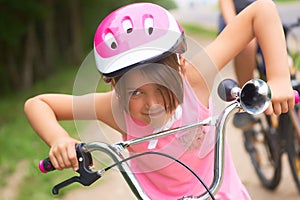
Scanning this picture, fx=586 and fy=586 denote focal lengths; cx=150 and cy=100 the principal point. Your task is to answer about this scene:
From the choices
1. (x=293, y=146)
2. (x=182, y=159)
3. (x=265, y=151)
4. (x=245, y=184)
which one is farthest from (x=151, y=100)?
(x=245, y=184)

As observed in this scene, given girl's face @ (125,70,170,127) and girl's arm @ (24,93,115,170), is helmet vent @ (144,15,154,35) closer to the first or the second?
girl's face @ (125,70,170,127)

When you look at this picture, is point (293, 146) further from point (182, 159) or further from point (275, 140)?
point (182, 159)

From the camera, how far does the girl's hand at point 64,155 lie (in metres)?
1.71

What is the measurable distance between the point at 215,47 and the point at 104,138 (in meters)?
0.49

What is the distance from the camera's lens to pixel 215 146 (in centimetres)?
183

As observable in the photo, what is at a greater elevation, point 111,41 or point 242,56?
point 111,41

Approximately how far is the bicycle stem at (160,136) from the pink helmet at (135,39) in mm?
215

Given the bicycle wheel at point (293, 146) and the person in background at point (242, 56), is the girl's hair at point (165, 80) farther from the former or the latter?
the bicycle wheel at point (293, 146)

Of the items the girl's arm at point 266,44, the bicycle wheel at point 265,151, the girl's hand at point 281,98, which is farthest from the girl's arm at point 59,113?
the bicycle wheel at point 265,151

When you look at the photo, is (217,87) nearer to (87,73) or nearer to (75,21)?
(87,73)

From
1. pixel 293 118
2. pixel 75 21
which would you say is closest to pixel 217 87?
pixel 293 118

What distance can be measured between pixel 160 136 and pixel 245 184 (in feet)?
10.3

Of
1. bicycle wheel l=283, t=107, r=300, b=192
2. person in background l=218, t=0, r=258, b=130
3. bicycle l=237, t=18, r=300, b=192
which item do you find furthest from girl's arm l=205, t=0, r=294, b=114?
bicycle wheel l=283, t=107, r=300, b=192

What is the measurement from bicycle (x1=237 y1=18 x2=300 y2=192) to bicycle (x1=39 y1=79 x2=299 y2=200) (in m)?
1.78
